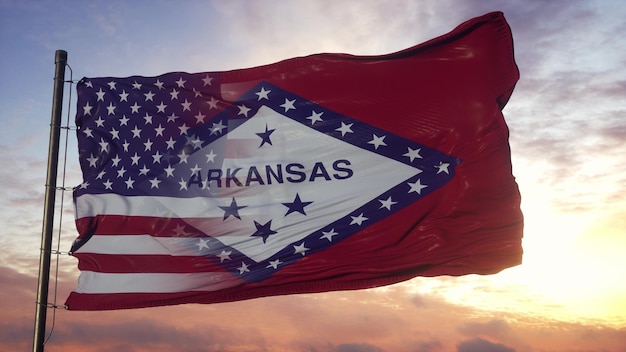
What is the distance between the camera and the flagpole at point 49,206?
10.8 meters

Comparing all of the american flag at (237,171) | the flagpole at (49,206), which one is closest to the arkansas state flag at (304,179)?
the american flag at (237,171)

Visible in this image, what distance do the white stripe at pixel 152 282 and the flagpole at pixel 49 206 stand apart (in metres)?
0.68

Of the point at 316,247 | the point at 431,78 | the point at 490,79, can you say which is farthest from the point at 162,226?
the point at 490,79

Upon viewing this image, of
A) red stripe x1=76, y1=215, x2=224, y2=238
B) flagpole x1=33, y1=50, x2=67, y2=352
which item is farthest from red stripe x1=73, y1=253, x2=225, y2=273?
flagpole x1=33, y1=50, x2=67, y2=352

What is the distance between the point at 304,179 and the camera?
11414mm

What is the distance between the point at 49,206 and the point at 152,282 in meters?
1.90

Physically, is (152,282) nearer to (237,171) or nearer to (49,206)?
(49,206)

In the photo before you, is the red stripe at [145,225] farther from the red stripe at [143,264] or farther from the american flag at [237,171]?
the red stripe at [143,264]

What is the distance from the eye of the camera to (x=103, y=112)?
12438 mm

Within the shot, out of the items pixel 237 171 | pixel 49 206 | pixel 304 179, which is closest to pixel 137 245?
pixel 49 206

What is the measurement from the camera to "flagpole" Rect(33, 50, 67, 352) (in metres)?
10.8

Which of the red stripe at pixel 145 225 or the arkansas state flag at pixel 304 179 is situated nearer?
the arkansas state flag at pixel 304 179

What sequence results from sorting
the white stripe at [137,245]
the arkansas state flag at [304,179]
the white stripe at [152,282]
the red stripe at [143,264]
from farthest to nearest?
1. the white stripe at [137,245]
2. the red stripe at [143,264]
3. the white stripe at [152,282]
4. the arkansas state flag at [304,179]

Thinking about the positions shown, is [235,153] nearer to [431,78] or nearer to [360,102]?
[360,102]
